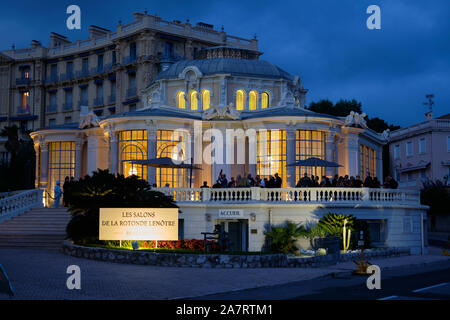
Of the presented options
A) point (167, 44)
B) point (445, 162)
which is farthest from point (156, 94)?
point (445, 162)

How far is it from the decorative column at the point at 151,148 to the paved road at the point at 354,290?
1687cm

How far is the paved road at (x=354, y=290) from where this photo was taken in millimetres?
14281

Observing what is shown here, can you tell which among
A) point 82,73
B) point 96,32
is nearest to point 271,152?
point 82,73

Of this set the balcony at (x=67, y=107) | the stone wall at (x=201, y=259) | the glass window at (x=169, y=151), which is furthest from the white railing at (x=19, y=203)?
the balcony at (x=67, y=107)

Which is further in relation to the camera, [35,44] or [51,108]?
[35,44]

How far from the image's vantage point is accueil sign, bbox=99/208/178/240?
75.5 ft

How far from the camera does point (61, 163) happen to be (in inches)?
1588

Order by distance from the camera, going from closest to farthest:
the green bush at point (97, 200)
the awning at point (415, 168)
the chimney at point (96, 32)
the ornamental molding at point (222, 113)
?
the green bush at point (97, 200), the ornamental molding at point (222, 113), the awning at point (415, 168), the chimney at point (96, 32)

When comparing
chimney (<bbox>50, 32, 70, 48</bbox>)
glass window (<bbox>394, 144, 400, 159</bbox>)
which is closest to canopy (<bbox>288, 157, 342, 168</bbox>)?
glass window (<bbox>394, 144, 400, 159</bbox>)

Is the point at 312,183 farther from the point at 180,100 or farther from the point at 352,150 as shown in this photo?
the point at 180,100

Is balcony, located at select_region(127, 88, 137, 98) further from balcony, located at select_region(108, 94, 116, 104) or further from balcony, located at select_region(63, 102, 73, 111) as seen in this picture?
balcony, located at select_region(63, 102, 73, 111)

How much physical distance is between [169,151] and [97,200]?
1086cm

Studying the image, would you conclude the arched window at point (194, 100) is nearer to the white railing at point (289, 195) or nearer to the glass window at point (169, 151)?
the glass window at point (169, 151)
